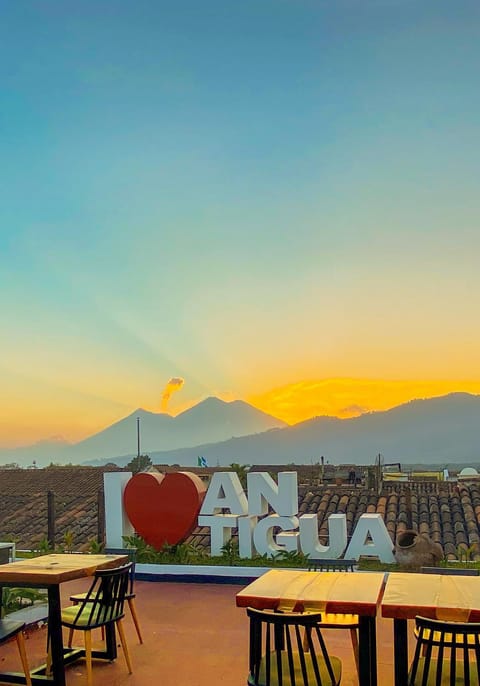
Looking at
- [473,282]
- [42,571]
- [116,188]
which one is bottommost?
[42,571]

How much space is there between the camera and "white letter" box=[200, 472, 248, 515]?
9820mm

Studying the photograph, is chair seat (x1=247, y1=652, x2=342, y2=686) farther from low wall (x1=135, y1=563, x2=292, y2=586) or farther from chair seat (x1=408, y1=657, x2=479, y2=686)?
low wall (x1=135, y1=563, x2=292, y2=586)

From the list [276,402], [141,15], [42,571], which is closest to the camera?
[42,571]

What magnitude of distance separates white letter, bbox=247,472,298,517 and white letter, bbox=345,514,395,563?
2.88ft

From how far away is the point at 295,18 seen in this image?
8.73m

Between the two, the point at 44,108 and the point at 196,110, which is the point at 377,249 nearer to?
the point at 196,110

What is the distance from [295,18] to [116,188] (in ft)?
11.5

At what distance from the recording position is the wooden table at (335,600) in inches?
152

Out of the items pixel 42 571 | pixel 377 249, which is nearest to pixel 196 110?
pixel 377 249

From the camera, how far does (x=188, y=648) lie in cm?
590

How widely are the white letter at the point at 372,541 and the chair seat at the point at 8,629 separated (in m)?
5.21

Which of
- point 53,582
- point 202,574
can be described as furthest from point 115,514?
point 53,582

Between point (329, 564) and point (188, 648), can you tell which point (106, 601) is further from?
point (329, 564)

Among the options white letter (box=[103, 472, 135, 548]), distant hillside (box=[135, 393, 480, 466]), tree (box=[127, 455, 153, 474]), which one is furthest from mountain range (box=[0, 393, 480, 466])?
white letter (box=[103, 472, 135, 548])
